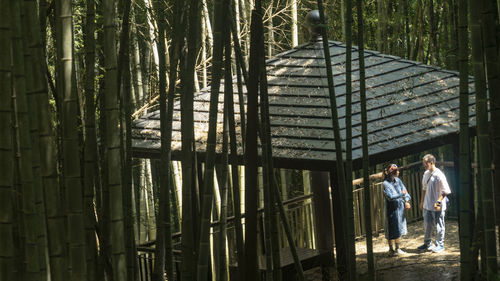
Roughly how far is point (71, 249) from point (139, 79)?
20.5 feet

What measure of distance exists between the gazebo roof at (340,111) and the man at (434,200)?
1.40 metres

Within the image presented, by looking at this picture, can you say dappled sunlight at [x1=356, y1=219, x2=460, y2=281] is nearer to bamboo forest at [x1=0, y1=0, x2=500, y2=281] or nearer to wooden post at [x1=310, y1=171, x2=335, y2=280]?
bamboo forest at [x1=0, y1=0, x2=500, y2=281]

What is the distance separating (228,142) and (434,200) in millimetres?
3532

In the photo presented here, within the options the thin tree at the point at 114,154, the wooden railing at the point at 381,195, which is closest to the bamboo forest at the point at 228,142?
the thin tree at the point at 114,154

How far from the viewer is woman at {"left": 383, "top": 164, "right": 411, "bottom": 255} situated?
24.7 ft

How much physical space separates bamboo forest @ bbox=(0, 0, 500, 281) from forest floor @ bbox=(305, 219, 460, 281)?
0.11ft

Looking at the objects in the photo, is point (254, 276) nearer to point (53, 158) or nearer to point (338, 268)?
point (53, 158)

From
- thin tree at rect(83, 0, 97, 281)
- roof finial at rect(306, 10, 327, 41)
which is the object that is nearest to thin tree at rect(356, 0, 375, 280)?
thin tree at rect(83, 0, 97, 281)

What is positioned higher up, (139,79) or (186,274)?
(139,79)

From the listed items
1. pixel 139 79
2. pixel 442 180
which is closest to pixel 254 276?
pixel 442 180

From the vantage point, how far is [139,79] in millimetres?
8688

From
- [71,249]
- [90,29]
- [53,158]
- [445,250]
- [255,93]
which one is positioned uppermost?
[90,29]

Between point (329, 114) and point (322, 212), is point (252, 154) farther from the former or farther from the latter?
point (322, 212)

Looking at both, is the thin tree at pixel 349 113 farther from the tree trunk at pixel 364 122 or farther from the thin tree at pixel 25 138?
the thin tree at pixel 25 138
